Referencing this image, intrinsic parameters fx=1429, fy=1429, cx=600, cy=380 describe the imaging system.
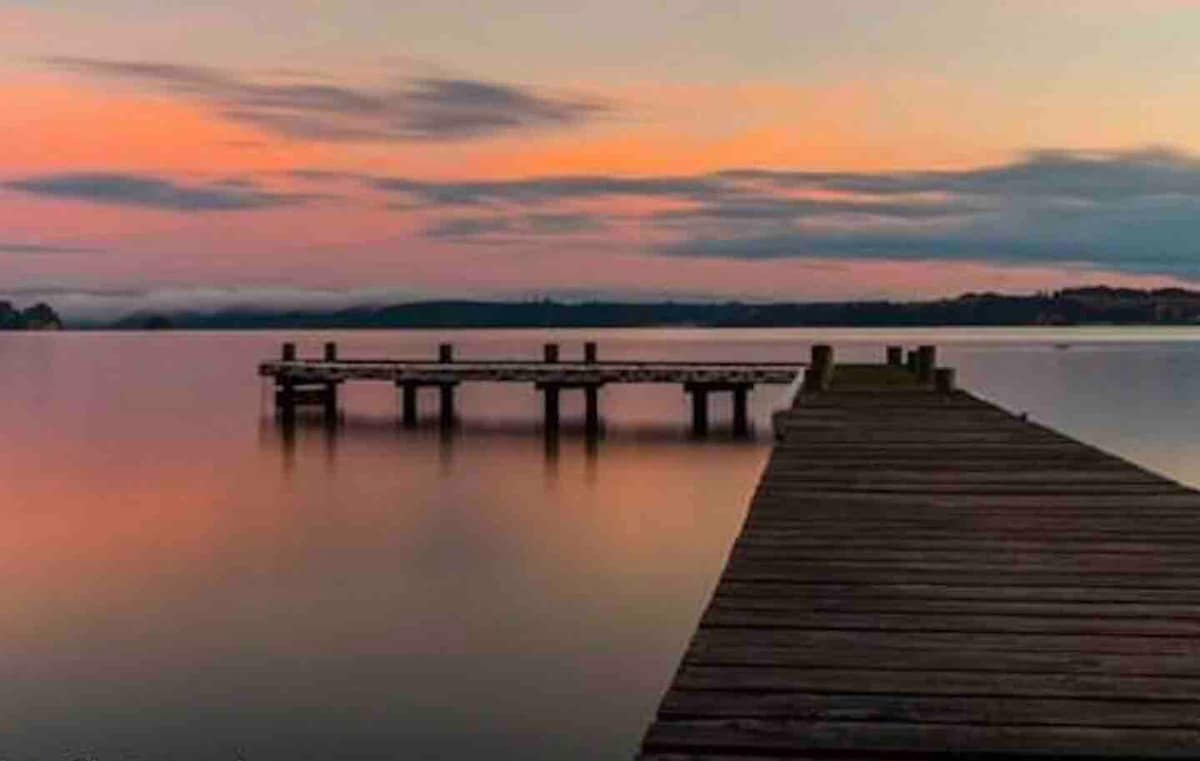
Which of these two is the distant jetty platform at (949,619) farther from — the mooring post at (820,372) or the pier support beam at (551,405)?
the pier support beam at (551,405)

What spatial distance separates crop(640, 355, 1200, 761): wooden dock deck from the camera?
368cm

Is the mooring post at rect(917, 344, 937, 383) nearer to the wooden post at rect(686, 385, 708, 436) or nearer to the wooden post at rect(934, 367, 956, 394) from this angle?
the wooden post at rect(934, 367, 956, 394)

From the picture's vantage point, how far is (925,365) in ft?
78.9

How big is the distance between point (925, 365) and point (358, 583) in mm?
10848

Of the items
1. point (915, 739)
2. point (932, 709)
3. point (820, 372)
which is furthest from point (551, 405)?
point (915, 739)

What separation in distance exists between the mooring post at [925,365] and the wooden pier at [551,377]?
15674 mm

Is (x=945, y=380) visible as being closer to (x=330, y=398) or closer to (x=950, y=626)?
(x=950, y=626)

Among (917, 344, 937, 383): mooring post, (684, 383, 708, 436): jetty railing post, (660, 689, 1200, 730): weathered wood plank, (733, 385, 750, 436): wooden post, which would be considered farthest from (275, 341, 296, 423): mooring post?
(660, 689, 1200, 730): weathered wood plank

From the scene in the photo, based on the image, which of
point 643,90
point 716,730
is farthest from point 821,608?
point 643,90

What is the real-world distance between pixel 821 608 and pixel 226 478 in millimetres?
26492

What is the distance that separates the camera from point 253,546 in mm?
21188

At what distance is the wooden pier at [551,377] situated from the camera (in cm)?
4081

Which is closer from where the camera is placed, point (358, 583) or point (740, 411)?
point (358, 583)

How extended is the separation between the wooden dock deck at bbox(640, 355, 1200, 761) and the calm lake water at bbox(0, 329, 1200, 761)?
363 cm
